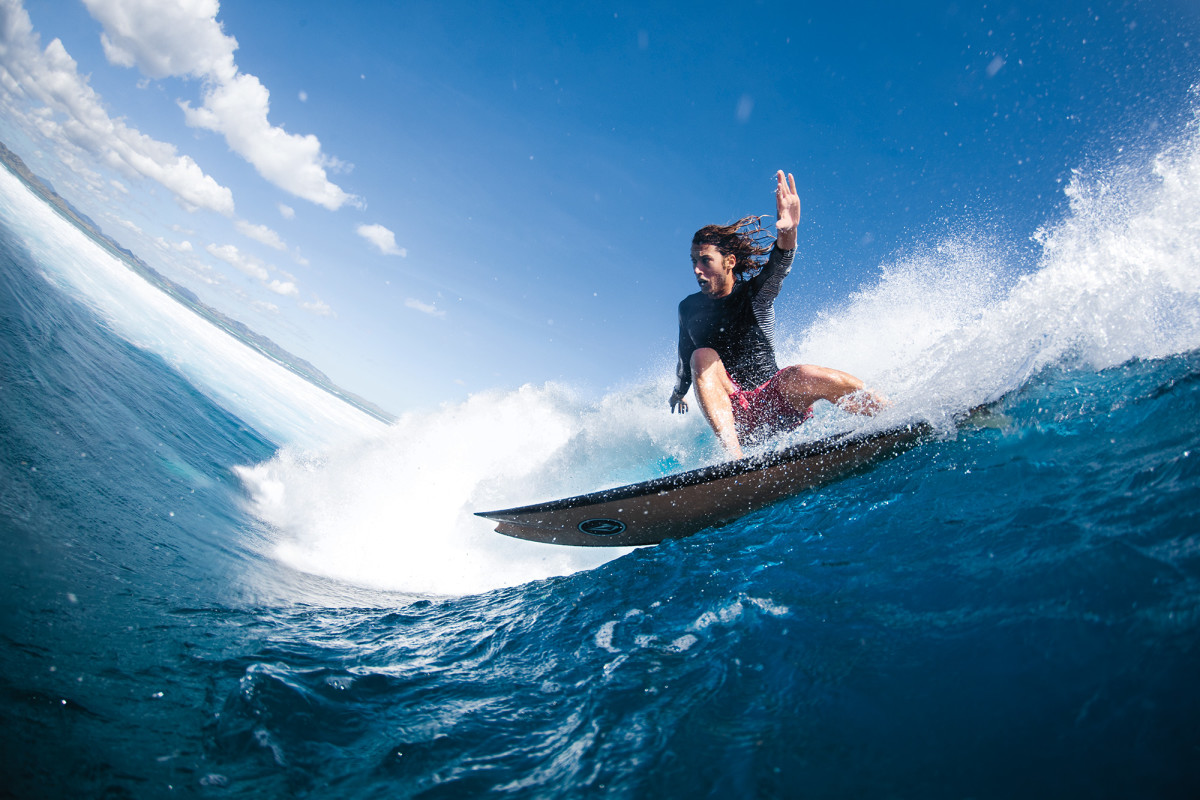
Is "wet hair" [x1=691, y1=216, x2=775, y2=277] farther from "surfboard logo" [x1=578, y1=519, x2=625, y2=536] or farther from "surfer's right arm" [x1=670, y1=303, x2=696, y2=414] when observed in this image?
"surfboard logo" [x1=578, y1=519, x2=625, y2=536]

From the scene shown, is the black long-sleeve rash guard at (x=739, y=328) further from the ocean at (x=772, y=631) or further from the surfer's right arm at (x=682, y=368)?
the ocean at (x=772, y=631)

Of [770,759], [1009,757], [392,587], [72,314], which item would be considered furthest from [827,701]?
[72,314]

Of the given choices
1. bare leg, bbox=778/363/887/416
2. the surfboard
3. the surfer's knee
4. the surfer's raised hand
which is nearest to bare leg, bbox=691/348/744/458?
the surfer's knee

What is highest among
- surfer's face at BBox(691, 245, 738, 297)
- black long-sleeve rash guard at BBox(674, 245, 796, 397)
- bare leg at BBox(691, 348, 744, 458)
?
surfer's face at BBox(691, 245, 738, 297)

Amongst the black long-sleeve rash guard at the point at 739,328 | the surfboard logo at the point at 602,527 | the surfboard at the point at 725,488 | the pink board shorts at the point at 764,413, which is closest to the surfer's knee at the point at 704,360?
the black long-sleeve rash guard at the point at 739,328

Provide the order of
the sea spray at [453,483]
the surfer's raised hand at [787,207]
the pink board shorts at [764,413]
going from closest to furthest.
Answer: the surfer's raised hand at [787,207] < the pink board shorts at [764,413] < the sea spray at [453,483]

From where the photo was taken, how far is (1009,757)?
127 cm

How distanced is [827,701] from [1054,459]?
7.90 ft

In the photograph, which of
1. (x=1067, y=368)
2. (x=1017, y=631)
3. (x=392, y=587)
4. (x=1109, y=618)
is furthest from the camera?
(x=392, y=587)

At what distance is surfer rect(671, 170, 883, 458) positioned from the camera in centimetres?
348

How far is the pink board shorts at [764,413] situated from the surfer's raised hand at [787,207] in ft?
3.95

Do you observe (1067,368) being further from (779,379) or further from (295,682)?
(295,682)

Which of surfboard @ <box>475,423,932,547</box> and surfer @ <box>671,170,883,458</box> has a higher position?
surfer @ <box>671,170,883,458</box>

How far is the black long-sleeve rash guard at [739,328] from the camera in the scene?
372 centimetres
